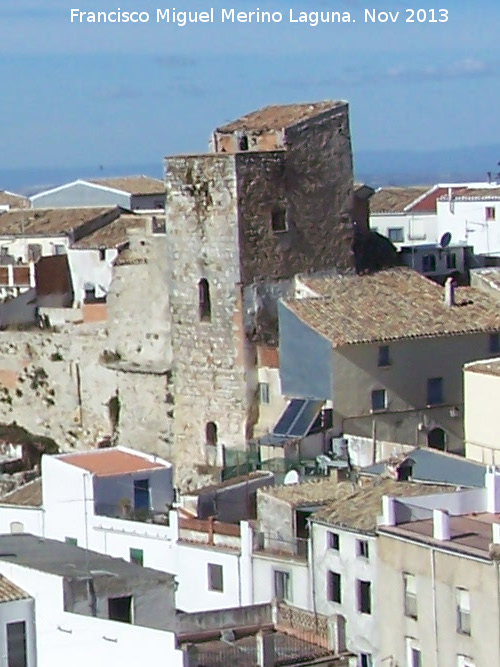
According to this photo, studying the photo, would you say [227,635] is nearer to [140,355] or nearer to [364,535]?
[364,535]

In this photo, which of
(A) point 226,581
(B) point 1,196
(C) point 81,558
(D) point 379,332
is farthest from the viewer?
(B) point 1,196

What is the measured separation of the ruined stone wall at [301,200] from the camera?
43875 millimetres

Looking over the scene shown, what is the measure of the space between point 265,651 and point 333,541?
8.32ft

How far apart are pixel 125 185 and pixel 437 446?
25.8 m

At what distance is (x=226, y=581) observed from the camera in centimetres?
3619

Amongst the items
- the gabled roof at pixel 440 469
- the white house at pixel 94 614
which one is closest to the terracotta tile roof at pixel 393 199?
the gabled roof at pixel 440 469

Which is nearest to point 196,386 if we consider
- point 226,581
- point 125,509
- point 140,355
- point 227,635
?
point 140,355

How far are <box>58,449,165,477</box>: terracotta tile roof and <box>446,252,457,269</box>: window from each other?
41.0 feet

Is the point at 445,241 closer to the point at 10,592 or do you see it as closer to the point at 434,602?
the point at 434,602

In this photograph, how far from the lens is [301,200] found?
4456 centimetres

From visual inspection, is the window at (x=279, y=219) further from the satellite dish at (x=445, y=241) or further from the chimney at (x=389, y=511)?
the chimney at (x=389, y=511)

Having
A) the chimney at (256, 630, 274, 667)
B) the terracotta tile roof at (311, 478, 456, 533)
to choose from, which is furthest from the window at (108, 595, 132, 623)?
the terracotta tile roof at (311, 478, 456, 533)

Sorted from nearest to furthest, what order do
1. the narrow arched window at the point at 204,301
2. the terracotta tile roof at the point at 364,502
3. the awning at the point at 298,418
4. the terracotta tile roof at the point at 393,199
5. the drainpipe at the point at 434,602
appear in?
the drainpipe at the point at 434,602 → the terracotta tile roof at the point at 364,502 → the awning at the point at 298,418 → the narrow arched window at the point at 204,301 → the terracotta tile roof at the point at 393,199

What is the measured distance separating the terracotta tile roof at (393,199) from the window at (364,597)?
3488 cm
